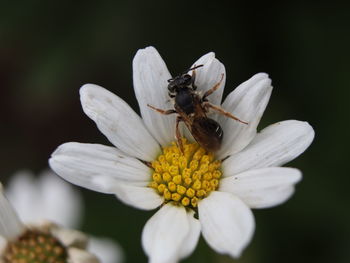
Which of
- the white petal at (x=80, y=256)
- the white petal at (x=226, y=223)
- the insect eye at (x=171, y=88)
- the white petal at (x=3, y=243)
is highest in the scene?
the insect eye at (x=171, y=88)

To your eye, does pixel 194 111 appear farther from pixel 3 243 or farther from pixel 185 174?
pixel 3 243

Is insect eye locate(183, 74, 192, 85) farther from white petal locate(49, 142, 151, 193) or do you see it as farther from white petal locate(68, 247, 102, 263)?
white petal locate(68, 247, 102, 263)

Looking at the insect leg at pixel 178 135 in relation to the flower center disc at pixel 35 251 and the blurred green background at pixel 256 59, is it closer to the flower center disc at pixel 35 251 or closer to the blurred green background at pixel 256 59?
the flower center disc at pixel 35 251

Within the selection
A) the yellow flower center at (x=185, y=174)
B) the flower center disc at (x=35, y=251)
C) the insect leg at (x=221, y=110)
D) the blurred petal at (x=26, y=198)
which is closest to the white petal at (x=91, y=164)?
the yellow flower center at (x=185, y=174)

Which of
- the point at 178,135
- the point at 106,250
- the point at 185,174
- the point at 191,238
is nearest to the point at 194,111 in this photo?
the point at 178,135

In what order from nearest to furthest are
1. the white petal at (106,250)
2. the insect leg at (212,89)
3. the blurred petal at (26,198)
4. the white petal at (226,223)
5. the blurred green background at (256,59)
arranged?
the white petal at (226,223) < the insect leg at (212,89) < the white petal at (106,250) < the blurred petal at (26,198) < the blurred green background at (256,59)

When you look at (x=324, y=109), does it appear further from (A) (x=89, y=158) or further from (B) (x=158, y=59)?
(A) (x=89, y=158)
